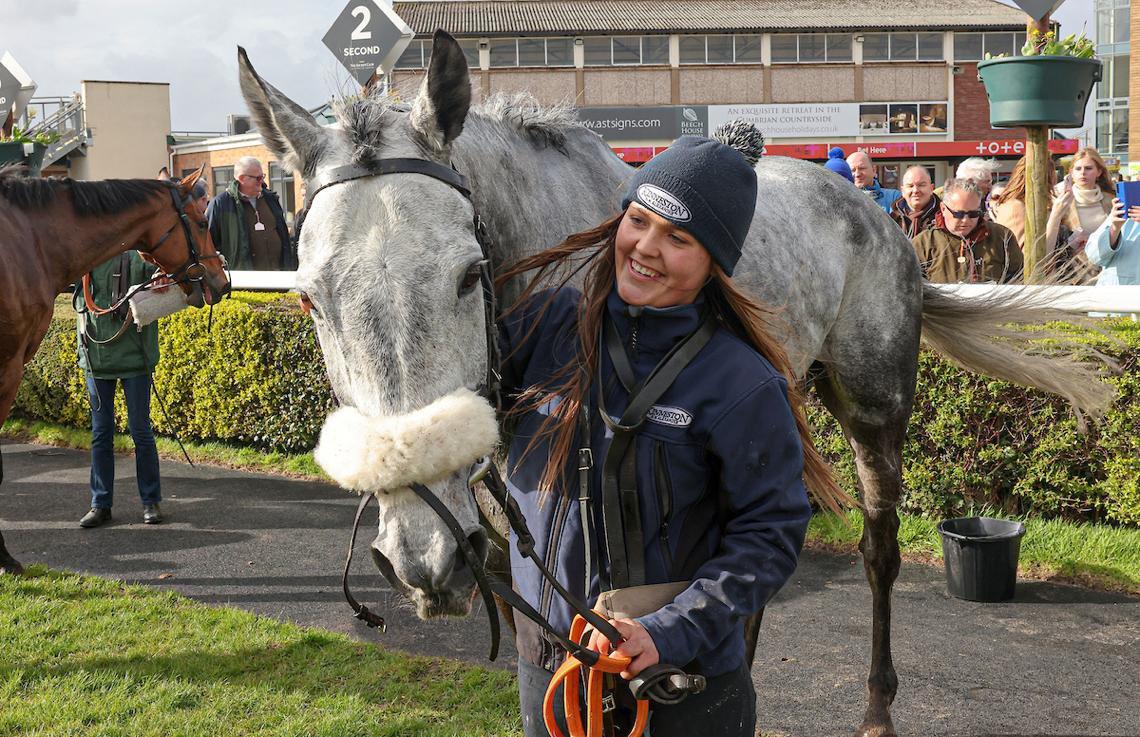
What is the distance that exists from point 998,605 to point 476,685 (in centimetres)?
276

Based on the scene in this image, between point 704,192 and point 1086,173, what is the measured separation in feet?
21.2

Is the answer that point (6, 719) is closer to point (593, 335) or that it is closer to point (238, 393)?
point (593, 335)

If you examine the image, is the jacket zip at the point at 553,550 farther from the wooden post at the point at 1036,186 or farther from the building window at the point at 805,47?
the building window at the point at 805,47

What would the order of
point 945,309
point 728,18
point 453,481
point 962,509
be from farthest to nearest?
point 728,18, point 962,509, point 945,309, point 453,481

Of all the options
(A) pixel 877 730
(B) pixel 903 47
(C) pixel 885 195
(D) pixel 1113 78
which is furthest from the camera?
(B) pixel 903 47

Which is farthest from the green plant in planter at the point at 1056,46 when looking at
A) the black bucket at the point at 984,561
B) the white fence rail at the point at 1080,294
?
the black bucket at the point at 984,561

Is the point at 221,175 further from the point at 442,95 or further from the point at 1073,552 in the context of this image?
the point at 442,95

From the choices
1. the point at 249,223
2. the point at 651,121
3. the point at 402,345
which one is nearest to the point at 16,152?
the point at 249,223

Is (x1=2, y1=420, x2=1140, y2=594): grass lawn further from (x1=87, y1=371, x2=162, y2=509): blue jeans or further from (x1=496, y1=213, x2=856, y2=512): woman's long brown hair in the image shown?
(x1=87, y1=371, x2=162, y2=509): blue jeans

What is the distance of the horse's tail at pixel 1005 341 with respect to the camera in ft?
15.1

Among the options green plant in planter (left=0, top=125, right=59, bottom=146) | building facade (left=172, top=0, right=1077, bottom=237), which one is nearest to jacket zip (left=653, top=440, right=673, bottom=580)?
green plant in planter (left=0, top=125, right=59, bottom=146)

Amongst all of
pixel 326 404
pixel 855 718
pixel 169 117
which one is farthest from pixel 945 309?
pixel 169 117

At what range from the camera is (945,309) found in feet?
15.4

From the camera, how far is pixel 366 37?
6.72 metres
